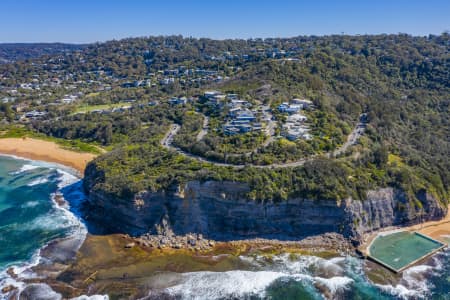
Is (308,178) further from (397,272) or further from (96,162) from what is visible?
(96,162)

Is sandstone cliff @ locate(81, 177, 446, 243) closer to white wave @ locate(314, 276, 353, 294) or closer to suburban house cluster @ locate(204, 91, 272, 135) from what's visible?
white wave @ locate(314, 276, 353, 294)

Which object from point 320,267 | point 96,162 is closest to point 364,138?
point 320,267

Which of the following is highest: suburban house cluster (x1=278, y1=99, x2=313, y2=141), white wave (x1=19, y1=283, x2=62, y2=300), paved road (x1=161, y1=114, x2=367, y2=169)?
suburban house cluster (x1=278, y1=99, x2=313, y2=141)

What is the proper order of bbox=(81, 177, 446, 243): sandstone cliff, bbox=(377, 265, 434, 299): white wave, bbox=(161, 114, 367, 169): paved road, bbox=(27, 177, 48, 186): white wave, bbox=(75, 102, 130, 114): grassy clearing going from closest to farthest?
bbox=(377, 265, 434, 299): white wave < bbox=(81, 177, 446, 243): sandstone cliff < bbox=(161, 114, 367, 169): paved road < bbox=(27, 177, 48, 186): white wave < bbox=(75, 102, 130, 114): grassy clearing

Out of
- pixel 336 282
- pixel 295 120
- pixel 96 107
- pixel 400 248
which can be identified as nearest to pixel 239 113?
pixel 295 120

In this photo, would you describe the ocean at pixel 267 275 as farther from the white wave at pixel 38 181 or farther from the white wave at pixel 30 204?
the white wave at pixel 38 181

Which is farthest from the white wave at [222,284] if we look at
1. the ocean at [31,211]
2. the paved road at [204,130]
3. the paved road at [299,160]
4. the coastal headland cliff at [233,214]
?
the paved road at [204,130]

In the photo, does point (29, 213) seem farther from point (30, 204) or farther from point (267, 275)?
point (267, 275)

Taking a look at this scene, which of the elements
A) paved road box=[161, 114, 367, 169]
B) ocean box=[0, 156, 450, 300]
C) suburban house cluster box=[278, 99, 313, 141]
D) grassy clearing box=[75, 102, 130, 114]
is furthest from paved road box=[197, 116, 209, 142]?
grassy clearing box=[75, 102, 130, 114]
